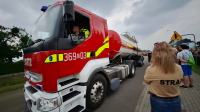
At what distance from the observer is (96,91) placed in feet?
17.7

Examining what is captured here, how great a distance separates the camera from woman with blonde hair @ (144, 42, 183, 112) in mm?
2828

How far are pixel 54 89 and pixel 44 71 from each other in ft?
1.43

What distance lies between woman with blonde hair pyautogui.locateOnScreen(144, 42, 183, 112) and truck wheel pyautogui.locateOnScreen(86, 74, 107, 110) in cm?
237

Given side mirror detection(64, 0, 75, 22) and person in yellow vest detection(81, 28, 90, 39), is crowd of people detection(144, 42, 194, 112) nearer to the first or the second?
side mirror detection(64, 0, 75, 22)

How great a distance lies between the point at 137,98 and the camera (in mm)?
6535

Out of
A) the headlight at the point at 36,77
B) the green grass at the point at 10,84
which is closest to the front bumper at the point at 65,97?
the headlight at the point at 36,77

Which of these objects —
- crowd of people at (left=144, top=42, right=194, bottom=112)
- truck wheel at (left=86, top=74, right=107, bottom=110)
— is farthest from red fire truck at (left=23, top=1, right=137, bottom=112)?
crowd of people at (left=144, top=42, right=194, bottom=112)

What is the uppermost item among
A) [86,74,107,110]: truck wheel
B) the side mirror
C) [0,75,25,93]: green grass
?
the side mirror

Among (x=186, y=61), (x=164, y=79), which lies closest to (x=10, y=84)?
(x=186, y=61)

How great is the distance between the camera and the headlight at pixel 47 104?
3.95 metres

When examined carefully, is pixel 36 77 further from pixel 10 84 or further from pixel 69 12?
pixel 10 84

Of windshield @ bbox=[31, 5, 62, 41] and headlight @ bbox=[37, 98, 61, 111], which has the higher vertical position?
windshield @ bbox=[31, 5, 62, 41]

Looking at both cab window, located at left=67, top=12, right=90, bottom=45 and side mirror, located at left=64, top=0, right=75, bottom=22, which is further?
cab window, located at left=67, top=12, right=90, bottom=45

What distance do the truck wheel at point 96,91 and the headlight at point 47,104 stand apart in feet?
3.88
